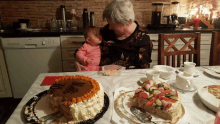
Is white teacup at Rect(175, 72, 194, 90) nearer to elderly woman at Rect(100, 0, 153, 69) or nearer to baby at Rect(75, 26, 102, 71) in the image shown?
elderly woman at Rect(100, 0, 153, 69)

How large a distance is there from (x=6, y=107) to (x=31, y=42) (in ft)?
3.27

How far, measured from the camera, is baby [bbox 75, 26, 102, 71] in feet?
5.57

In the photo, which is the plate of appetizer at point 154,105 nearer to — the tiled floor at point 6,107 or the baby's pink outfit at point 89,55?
the baby's pink outfit at point 89,55

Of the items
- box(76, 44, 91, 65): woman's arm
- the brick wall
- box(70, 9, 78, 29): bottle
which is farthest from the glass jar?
box(76, 44, 91, 65): woman's arm

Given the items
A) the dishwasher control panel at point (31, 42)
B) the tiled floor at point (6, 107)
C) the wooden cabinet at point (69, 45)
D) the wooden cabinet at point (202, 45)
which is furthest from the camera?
the wooden cabinet at point (202, 45)

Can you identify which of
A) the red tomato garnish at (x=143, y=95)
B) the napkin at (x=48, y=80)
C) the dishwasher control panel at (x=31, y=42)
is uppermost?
the dishwasher control panel at (x=31, y=42)

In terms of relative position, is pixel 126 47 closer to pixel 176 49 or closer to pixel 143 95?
pixel 176 49

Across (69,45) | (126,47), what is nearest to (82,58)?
(126,47)

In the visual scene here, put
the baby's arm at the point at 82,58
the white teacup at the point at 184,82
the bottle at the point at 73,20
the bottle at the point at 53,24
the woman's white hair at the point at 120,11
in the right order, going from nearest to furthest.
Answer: the white teacup at the point at 184,82
the woman's white hair at the point at 120,11
the baby's arm at the point at 82,58
the bottle at the point at 53,24
the bottle at the point at 73,20

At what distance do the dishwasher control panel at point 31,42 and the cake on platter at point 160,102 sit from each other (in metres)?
1.91

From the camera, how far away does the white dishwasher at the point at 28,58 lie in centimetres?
239

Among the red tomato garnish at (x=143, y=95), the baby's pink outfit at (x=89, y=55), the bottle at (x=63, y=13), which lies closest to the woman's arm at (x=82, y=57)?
the baby's pink outfit at (x=89, y=55)

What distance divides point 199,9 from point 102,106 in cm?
320

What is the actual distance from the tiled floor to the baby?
1250 mm
